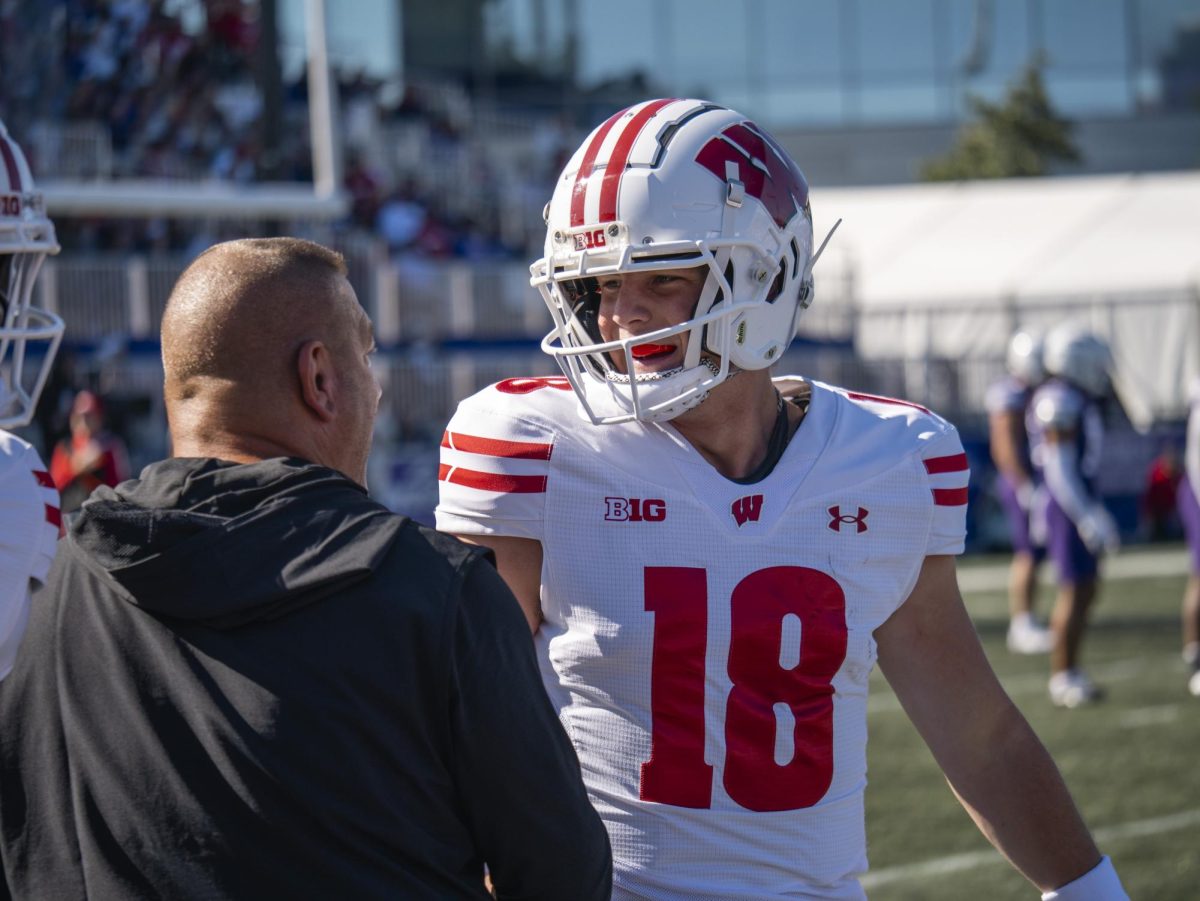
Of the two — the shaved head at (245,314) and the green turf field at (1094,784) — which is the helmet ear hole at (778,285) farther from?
the green turf field at (1094,784)

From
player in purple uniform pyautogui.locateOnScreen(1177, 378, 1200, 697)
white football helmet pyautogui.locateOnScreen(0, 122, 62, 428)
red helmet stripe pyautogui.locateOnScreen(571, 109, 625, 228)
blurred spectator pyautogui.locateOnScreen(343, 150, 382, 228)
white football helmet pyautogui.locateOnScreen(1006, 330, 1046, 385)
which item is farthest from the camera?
blurred spectator pyautogui.locateOnScreen(343, 150, 382, 228)

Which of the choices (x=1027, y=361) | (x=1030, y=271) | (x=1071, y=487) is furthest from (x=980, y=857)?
(x=1030, y=271)

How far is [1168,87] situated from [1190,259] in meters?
15.1

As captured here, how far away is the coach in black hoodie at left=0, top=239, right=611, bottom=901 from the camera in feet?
5.26

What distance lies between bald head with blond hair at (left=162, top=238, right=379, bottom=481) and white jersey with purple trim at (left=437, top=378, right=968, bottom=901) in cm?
42

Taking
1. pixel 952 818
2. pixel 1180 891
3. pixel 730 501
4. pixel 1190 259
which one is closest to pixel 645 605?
pixel 730 501

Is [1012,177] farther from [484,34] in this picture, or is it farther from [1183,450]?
[1183,450]

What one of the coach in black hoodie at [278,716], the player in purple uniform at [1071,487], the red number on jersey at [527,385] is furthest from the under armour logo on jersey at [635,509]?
the player in purple uniform at [1071,487]

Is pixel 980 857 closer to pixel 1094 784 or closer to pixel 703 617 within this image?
pixel 1094 784

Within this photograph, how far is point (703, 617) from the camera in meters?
2.13

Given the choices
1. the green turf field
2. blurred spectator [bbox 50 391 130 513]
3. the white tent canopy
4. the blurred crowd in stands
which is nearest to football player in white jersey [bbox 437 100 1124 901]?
the green turf field

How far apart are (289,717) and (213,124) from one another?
550 inches

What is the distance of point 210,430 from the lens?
177 cm

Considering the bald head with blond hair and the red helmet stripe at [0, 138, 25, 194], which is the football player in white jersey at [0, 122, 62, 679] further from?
the bald head with blond hair
